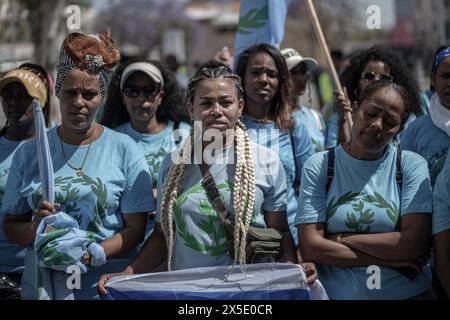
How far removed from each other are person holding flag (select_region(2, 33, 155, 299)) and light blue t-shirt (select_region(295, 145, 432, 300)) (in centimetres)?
95

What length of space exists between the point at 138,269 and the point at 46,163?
73 centimetres

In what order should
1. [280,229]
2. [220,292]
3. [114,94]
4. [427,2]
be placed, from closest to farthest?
[220,292]
[280,229]
[114,94]
[427,2]

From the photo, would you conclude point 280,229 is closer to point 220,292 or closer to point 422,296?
point 220,292

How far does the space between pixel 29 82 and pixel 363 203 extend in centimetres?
210

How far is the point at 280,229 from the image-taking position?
4.14 metres

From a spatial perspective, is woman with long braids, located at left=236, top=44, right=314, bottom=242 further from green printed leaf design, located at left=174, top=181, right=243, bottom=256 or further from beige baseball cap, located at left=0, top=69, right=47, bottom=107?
beige baseball cap, located at left=0, top=69, right=47, bottom=107

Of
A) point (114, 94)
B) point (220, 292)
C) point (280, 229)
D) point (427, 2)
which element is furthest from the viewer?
point (427, 2)

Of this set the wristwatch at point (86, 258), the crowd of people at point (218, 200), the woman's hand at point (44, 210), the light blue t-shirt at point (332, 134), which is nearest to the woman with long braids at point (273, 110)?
the light blue t-shirt at point (332, 134)

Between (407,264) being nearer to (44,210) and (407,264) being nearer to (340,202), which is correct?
(340,202)

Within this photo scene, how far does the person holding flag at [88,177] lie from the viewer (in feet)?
13.8

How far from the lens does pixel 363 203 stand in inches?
154

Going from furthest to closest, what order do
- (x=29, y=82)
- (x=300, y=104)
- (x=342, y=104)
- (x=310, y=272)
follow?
(x=300, y=104) < (x=342, y=104) < (x=29, y=82) < (x=310, y=272)

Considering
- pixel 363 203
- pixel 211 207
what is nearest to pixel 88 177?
pixel 211 207
